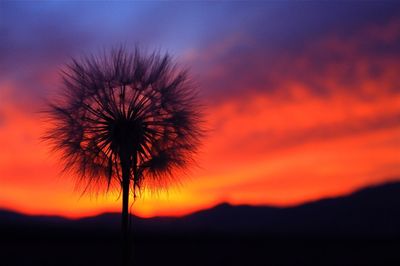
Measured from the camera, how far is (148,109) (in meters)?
15.5

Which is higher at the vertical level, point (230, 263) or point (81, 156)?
point (81, 156)

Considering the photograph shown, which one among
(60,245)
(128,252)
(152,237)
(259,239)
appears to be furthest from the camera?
(259,239)

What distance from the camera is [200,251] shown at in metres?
20.8

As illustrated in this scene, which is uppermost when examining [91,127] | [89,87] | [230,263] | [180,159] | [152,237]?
[89,87]

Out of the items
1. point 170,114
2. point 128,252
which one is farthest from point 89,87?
point 128,252

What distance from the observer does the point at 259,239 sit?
22641 millimetres

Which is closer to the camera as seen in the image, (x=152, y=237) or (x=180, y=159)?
(x=180, y=159)

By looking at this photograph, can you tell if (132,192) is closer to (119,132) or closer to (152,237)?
(119,132)

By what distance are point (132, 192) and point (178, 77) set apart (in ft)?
12.2

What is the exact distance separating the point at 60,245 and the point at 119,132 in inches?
267

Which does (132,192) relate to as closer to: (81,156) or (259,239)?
(81,156)

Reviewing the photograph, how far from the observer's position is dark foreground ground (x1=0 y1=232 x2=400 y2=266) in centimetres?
1862

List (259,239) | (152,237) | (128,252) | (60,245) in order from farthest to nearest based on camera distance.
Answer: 1. (259,239)
2. (152,237)
3. (60,245)
4. (128,252)

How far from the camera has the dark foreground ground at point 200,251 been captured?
18.6 metres
